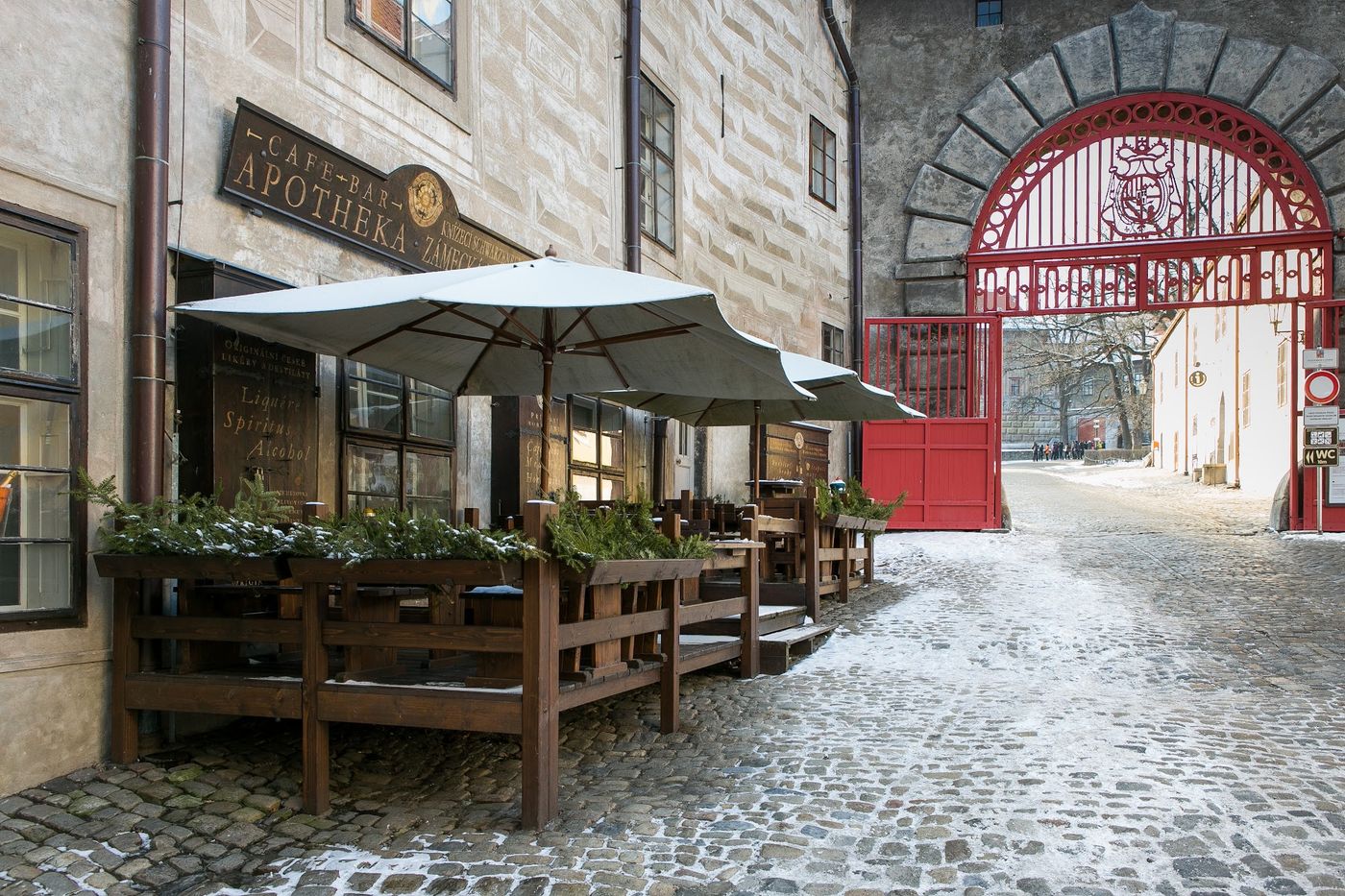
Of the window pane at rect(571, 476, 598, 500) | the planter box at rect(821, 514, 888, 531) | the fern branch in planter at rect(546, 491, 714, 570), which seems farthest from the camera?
the window pane at rect(571, 476, 598, 500)

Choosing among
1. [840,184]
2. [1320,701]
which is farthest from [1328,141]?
[1320,701]

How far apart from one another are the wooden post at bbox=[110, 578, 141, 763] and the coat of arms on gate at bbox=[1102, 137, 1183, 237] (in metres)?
14.2

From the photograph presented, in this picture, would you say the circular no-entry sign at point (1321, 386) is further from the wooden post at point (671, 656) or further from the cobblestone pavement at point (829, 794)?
the wooden post at point (671, 656)

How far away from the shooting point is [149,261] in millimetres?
5012

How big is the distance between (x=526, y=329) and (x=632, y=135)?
5858mm

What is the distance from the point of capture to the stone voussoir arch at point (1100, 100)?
15.1 m

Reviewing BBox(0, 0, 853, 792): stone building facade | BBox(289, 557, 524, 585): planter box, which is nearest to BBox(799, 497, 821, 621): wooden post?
BBox(0, 0, 853, 792): stone building facade

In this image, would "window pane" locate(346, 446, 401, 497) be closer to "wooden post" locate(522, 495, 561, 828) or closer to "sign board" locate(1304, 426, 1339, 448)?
"wooden post" locate(522, 495, 561, 828)

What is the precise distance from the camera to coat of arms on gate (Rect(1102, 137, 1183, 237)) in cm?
1550

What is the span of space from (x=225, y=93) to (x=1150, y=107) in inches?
550

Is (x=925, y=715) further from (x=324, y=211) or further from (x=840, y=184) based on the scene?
(x=840, y=184)

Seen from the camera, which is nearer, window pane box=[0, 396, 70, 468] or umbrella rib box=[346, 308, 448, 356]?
window pane box=[0, 396, 70, 468]

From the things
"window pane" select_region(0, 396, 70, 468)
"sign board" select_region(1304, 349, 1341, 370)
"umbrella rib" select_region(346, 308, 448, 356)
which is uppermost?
"sign board" select_region(1304, 349, 1341, 370)

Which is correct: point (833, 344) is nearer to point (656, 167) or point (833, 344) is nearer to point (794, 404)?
point (656, 167)
